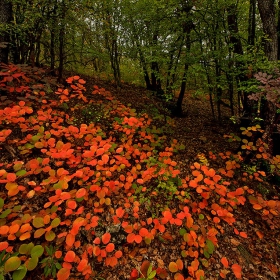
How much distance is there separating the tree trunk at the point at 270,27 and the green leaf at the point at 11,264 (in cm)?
558

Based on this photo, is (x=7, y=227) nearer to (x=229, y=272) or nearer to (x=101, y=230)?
(x=101, y=230)

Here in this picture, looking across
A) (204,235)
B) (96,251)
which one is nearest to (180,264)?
(204,235)

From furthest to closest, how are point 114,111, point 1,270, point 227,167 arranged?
point 114,111 → point 227,167 → point 1,270

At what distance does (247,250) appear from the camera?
316 centimetres

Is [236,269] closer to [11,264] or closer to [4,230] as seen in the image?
[11,264]

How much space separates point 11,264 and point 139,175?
2.52 meters

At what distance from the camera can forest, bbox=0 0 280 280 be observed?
257 cm

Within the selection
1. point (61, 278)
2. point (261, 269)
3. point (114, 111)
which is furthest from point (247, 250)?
point (114, 111)

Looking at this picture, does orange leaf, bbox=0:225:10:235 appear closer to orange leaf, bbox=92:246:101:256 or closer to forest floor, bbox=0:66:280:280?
forest floor, bbox=0:66:280:280

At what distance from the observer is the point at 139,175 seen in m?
4.02

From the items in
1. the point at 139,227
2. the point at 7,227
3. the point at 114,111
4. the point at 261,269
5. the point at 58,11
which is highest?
the point at 58,11

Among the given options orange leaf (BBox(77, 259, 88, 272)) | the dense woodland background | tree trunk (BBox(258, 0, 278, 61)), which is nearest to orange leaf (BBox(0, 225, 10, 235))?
orange leaf (BBox(77, 259, 88, 272))

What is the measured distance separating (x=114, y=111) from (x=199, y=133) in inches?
109

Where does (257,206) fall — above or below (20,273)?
below
